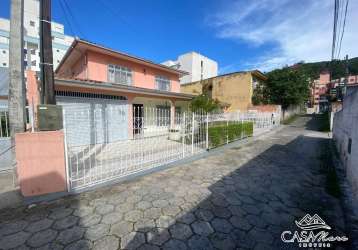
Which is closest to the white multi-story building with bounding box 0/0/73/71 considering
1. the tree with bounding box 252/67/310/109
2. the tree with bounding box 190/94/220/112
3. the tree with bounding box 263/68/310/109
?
the tree with bounding box 190/94/220/112

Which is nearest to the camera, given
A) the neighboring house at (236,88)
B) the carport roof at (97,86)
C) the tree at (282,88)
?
the carport roof at (97,86)

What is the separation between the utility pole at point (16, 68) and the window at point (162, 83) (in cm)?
1035

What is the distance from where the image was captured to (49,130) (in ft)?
10.8

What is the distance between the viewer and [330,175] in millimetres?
4773

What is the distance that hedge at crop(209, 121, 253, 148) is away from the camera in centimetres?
753

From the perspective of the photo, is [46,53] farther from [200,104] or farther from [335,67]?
[335,67]

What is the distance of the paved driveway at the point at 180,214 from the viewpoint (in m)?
2.28

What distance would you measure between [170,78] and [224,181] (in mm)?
12140

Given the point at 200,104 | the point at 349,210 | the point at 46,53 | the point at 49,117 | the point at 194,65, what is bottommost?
the point at 349,210

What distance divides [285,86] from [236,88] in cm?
542

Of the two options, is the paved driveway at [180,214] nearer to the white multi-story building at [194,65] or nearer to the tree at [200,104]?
the tree at [200,104]

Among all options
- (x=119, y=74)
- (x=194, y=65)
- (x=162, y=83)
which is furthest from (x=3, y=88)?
(x=194, y=65)

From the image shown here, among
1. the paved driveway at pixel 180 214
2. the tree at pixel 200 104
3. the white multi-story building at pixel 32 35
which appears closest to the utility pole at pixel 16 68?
the paved driveway at pixel 180 214

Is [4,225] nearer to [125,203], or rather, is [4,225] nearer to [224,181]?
[125,203]
